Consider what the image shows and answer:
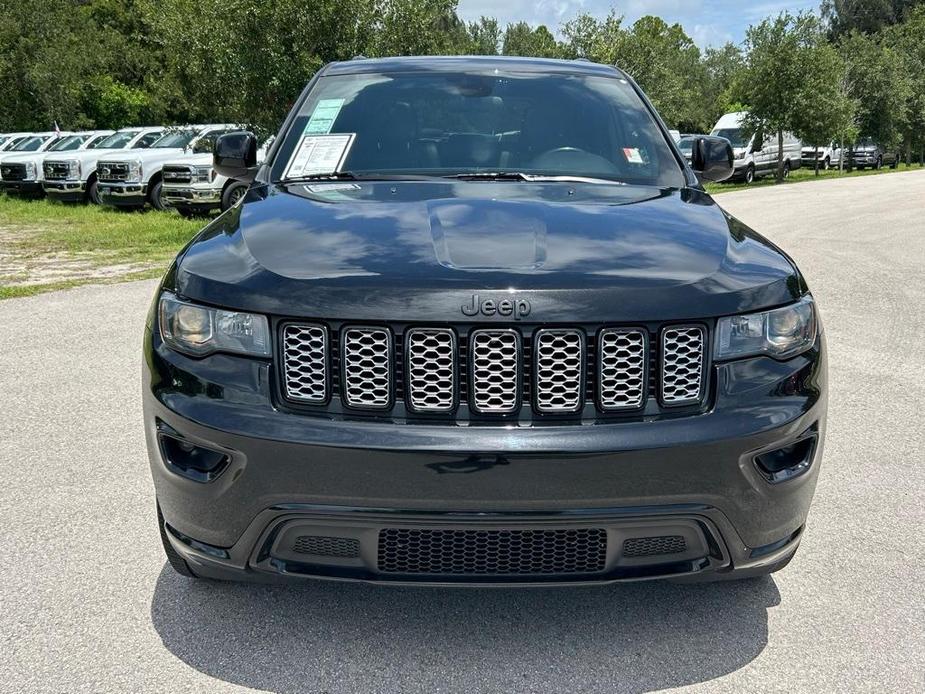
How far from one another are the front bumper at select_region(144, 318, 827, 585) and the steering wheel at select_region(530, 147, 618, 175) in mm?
1434

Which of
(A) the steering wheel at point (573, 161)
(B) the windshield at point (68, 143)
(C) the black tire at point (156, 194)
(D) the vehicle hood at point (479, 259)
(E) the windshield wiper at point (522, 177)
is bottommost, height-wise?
(C) the black tire at point (156, 194)

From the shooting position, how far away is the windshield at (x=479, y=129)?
3727 millimetres

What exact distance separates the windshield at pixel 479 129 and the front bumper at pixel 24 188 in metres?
20.6

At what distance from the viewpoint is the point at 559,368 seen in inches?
94.7

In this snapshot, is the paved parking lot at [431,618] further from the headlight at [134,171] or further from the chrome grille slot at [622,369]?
the headlight at [134,171]

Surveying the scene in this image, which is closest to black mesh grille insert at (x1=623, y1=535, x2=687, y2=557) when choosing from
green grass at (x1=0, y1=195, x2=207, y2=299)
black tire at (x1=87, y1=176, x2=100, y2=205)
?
green grass at (x1=0, y1=195, x2=207, y2=299)

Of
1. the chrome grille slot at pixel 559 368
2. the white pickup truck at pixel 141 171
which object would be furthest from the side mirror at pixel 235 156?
the white pickup truck at pixel 141 171

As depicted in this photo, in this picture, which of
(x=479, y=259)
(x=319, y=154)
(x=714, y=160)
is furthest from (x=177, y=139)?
(x=479, y=259)

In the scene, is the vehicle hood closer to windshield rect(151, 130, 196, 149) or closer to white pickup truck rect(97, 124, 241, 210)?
white pickup truck rect(97, 124, 241, 210)

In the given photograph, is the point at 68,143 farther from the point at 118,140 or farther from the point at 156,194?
the point at 156,194

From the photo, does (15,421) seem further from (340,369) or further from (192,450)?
(340,369)

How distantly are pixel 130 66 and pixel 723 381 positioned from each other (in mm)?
47115

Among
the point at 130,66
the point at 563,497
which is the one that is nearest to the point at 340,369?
the point at 563,497

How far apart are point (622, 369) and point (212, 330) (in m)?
1.08
